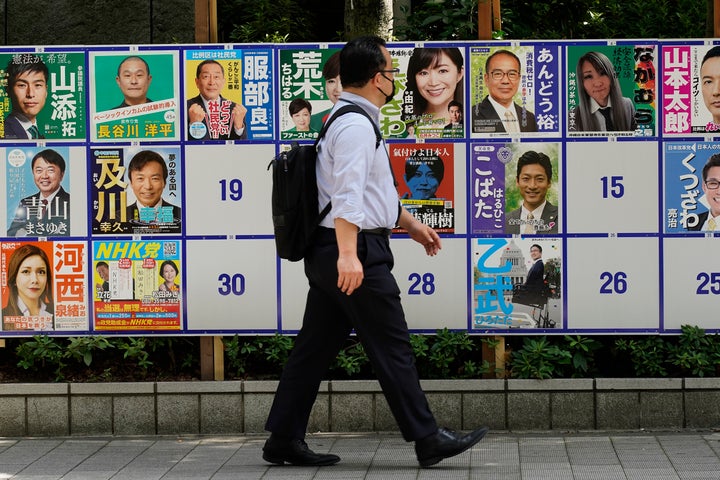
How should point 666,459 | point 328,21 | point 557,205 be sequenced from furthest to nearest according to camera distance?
point 328,21 < point 557,205 < point 666,459

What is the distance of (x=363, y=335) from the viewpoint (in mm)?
5773

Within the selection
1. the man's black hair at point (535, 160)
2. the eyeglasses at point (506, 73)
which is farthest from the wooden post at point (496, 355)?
the eyeglasses at point (506, 73)

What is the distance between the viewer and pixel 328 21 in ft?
32.9

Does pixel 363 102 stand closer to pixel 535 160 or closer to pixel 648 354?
pixel 535 160

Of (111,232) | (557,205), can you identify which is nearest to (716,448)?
(557,205)

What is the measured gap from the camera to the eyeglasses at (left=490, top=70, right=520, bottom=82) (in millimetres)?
6945

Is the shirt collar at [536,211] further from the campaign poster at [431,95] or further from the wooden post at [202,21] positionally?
the wooden post at [202,21]

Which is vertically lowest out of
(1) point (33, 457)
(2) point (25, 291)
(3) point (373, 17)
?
(1) point (33, 457)

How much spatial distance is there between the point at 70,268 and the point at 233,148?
131 centimetres

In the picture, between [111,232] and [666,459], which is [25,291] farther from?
[666,459]

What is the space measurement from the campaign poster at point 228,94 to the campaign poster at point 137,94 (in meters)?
0.11

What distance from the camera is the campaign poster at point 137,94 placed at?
23.1 feet

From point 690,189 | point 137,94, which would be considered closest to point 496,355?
point 690,189

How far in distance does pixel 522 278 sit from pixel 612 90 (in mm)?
1313
